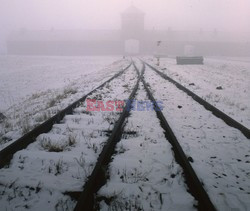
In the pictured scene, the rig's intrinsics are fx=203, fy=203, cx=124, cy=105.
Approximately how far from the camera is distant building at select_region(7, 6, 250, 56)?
2511 inches

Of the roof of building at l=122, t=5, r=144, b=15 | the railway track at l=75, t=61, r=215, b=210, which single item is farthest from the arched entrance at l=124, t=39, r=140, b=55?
the railway track at l=75, t=61, r=215, b=210

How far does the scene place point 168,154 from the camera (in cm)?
343

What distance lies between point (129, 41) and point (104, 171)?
65.4 metres

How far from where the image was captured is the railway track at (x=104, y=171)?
2410 mm

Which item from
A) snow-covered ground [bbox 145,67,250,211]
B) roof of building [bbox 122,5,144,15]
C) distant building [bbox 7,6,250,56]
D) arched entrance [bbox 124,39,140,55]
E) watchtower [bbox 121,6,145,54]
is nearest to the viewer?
snow-covered ground [bbox 145,67,250,211]

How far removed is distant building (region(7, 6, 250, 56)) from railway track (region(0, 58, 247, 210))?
196ft

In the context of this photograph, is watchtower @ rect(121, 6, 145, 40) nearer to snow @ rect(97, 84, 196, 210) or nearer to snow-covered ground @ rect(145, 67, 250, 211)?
snow-covered ground @ rect(145, 67, 250, 211)

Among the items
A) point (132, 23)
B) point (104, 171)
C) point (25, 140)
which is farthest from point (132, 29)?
point (104, 171)

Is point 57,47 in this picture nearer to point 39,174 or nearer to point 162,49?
point 162,49

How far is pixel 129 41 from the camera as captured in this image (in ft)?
212

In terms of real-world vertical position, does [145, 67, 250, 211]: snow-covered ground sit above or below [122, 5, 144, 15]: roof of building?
below

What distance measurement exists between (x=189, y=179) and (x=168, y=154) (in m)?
0.72

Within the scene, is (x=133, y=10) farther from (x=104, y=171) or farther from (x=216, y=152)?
(x=104, y=171)

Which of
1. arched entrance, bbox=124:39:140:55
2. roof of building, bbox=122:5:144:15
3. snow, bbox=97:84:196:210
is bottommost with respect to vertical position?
snow, bbox=97:84:196:210
